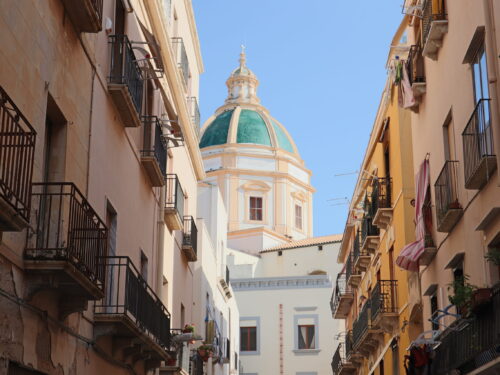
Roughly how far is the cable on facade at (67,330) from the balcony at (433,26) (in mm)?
7678

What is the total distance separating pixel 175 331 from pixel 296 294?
33.5m

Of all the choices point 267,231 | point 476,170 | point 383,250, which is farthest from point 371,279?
point 267,231

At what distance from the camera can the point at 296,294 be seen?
55.4 meters

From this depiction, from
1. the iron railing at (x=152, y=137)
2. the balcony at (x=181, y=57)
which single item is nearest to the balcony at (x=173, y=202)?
the iron railing at (x=152, y=137)

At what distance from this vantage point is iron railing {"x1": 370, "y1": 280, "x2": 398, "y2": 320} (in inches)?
900

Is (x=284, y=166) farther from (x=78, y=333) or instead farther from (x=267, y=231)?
(x=78, y=333)

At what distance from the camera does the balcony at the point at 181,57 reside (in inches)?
876

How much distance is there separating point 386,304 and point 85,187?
1181 centimetres

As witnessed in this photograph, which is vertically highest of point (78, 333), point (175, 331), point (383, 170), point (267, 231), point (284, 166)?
point (284, 166)

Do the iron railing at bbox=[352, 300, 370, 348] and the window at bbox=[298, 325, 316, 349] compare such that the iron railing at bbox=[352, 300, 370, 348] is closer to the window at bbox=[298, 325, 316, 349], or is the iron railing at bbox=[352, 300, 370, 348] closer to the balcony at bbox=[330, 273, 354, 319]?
the balcony at bbox=[330, 273, 354, 319]

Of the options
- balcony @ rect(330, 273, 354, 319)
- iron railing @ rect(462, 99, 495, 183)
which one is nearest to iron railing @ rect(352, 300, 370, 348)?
balcony @ rect(330, 273, 354, 319)

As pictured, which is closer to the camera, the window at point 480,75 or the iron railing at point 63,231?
the iron railing at point 63,231

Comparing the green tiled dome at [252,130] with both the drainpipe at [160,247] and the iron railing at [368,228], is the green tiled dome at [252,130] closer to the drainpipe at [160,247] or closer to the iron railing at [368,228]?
the iron railing at [368,228]

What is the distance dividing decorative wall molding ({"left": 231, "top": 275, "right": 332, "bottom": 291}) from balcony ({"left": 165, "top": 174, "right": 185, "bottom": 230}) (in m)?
34.2
